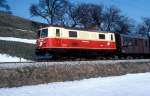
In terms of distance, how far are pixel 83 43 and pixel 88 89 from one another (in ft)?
33.7

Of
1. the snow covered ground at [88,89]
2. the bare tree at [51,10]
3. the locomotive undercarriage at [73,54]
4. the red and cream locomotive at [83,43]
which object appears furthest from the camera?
the bare tree at [51,10]

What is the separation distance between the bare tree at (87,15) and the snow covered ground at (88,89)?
42.3 m

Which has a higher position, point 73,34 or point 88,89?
point 73,34

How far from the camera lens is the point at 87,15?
225 ft

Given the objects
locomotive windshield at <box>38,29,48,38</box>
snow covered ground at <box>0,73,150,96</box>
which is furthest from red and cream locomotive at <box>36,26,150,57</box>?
snow covered ground at <box>0,73,150,96</box>

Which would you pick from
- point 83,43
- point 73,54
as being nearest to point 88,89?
point 73,54

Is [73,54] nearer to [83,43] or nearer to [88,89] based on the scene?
[83,43]

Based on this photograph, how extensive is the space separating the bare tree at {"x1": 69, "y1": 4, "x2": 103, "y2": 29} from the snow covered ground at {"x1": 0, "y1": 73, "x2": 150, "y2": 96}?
42.3 metres

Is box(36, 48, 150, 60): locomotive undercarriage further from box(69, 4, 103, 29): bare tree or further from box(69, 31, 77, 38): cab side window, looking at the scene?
box(69, 4, 103, 29): bare tree

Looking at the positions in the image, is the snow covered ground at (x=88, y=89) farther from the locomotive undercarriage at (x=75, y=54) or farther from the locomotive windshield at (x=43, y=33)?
the locomotive windshield at (x=43, y=33)

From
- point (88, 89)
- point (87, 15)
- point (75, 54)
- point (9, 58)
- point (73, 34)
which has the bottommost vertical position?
point (88, 89)

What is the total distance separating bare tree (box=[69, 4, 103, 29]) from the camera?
217ft

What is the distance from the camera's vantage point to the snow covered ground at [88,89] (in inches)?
695

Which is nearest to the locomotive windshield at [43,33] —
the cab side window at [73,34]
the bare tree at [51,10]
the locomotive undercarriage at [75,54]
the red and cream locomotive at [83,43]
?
the red and cream locomotive at [83,43]
